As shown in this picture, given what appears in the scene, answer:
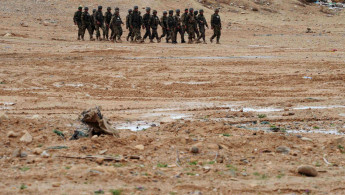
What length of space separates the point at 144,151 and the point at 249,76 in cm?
801

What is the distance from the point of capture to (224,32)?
29.8 m

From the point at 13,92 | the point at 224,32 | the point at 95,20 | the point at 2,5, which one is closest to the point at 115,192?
the point at 13,92

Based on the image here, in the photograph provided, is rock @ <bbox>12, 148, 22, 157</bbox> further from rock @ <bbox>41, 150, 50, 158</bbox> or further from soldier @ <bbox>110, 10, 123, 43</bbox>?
soldier @ <bbox>110, 10, 123, 43</bbox>

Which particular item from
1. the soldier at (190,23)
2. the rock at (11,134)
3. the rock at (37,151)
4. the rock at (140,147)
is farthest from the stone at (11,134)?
the soldier at (190,23)

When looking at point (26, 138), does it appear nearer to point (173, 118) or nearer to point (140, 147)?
point (140, 147)

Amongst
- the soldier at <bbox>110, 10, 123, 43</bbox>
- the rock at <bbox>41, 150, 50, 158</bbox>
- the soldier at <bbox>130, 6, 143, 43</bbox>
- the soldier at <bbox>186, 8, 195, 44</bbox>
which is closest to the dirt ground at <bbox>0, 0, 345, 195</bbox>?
the rock at <bbox>41, 150, 50, 158</bbox>

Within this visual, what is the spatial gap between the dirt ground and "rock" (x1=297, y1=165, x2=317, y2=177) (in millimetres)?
60

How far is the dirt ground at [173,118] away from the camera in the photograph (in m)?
5.09

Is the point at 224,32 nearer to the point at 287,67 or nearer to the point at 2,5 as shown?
the point at 2,5

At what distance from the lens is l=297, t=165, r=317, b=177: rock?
5371 millimetres

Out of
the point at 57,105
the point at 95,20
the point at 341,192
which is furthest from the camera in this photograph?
the point at 95,20

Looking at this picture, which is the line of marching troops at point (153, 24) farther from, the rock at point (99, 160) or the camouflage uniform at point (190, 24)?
the rock at point (99, 160)

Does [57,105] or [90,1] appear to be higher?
[90,1]

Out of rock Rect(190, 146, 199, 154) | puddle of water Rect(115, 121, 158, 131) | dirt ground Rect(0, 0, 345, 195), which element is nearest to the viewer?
dirt ground Rect(0, 0, 345, 195)
